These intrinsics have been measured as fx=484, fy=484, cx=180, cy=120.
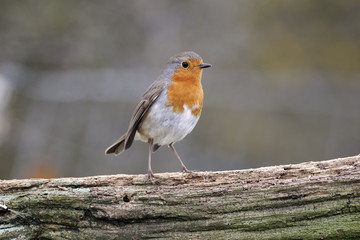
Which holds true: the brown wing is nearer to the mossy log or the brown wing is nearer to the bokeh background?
the mossy log

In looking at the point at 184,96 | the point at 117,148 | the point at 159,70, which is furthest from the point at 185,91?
the point at 159,70

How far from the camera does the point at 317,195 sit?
2346 mm

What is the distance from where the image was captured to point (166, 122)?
3.09 metres

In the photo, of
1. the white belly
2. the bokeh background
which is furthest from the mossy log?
the bokeh background

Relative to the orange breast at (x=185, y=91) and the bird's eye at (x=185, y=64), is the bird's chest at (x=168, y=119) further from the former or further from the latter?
the bird's eye at (x=185, y=64)

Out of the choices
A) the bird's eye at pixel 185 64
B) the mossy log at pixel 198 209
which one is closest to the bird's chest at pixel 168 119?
the bird's eye at pixel 185 64

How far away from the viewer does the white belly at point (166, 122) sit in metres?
3.09

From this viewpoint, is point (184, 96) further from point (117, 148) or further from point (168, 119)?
point (117, 148)

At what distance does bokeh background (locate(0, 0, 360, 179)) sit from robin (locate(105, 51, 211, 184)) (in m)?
3.47

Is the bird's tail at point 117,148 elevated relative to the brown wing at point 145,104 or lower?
lower

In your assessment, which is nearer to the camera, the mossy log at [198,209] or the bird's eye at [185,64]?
the mossy log at [198,209]

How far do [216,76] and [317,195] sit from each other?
5454 mm

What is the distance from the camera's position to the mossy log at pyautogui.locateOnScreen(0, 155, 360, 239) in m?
2.30

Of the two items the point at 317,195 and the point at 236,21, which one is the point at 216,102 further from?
the point at 317,195
